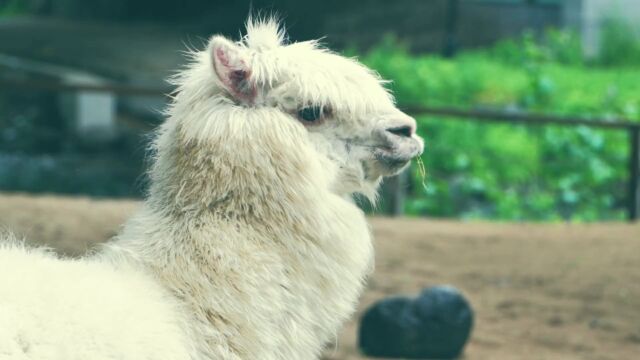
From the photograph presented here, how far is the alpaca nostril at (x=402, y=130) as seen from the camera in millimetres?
3283

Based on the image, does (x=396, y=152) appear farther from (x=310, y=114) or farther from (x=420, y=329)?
(x=420, y=329)

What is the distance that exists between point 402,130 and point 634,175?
9.49 meters

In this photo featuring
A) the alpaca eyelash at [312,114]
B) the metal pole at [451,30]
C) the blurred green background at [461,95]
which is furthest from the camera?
the metal pole at [451,30]

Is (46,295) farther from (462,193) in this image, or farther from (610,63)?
(610,63)

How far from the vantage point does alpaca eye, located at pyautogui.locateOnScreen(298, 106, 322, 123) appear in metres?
3.21

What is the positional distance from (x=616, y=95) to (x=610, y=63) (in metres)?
3.32

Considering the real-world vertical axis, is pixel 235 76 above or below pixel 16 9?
above

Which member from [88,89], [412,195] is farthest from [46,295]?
[412,195]

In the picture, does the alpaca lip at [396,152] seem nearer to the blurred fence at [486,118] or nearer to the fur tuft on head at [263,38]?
the fur tuft on head at [263,38]

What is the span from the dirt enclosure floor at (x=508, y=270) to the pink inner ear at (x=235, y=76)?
3.14 meters

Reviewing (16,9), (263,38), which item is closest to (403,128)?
(263,38)

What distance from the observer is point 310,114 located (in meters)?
3.21

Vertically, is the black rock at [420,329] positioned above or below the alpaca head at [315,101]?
below

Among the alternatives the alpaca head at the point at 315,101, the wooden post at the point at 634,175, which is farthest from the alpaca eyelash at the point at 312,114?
the wooden post at the point at 634,175
